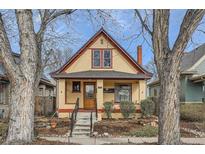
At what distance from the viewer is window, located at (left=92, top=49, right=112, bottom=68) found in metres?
21.9

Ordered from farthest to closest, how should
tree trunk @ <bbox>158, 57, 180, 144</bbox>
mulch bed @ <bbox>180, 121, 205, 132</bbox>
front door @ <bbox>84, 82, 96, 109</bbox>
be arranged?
front door @ <bbox>84, 82, 96, 109</bbox>
mulch bed @ <bbox>180, 121, 205, 132</bbox>
tree trunk @ <bbox>158, 57, 180, 144</bbox>

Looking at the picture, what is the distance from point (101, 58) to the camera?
865 inches

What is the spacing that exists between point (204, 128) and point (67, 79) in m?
8.27

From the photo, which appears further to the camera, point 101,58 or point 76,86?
point 76,86

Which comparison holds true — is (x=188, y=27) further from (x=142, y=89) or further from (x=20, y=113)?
(x=142, y=89)

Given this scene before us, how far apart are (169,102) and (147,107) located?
1217 centimetres

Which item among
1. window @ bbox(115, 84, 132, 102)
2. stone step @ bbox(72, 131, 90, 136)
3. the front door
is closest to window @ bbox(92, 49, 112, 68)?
the front door

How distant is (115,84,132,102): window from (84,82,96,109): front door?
4.32 ft

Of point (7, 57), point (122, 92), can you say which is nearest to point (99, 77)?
point (122, 92)

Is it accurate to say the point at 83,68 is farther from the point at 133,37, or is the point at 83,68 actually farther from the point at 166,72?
the point at 166,72

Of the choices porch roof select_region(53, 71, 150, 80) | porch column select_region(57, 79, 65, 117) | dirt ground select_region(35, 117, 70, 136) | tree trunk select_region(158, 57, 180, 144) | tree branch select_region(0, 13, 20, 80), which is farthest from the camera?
porch column select_region(57, 79, 65, 117)

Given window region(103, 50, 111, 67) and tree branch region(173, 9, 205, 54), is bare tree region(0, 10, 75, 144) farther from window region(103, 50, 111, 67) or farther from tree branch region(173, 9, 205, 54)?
window region(103, 50, 111, 67)

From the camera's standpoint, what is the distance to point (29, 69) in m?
8.95

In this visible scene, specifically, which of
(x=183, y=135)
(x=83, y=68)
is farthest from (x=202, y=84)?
(x=183, y=135)
